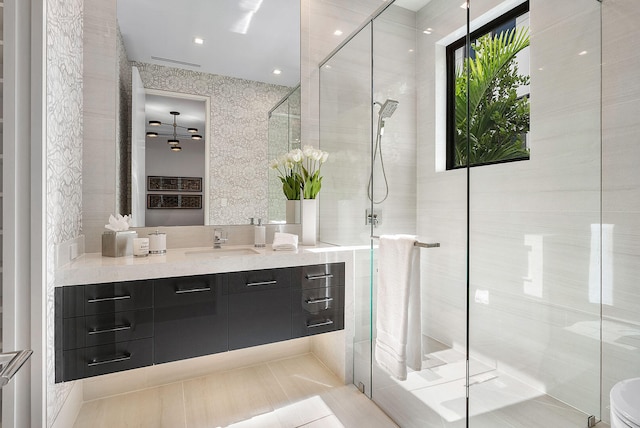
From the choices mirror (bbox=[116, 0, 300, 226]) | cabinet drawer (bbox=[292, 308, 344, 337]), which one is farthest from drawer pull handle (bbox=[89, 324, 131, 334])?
cabinet drawer (bbox=[292, 308, 344, 337])

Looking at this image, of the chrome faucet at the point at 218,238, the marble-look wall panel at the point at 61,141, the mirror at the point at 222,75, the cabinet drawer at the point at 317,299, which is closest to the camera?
the marble-look wall panel at the point at 61,141

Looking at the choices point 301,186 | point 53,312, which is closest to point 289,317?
point 301,186

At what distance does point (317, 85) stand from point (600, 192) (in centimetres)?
192

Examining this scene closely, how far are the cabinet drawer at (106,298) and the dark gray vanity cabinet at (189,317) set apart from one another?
0.06 m

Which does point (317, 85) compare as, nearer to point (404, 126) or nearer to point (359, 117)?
point (359, 117)

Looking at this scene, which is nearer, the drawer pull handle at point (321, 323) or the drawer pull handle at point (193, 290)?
the drawer pull handle at point (193, 290)

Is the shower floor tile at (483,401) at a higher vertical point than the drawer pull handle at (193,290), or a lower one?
lower

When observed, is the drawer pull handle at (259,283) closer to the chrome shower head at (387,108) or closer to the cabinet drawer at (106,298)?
the cabinet drawer at (106,298)

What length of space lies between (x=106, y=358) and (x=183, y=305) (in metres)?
0.39

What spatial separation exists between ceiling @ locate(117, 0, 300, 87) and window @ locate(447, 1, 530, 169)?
54.3 inches

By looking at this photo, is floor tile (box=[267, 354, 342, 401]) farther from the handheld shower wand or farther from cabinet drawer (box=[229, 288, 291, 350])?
the handheld shower wand

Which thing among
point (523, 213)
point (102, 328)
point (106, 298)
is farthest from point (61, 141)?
point (523, 213)

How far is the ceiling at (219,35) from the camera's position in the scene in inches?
80.8

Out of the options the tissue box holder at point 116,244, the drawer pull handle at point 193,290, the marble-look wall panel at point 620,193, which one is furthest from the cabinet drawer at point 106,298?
the marble-look wall panel at point 620,193
